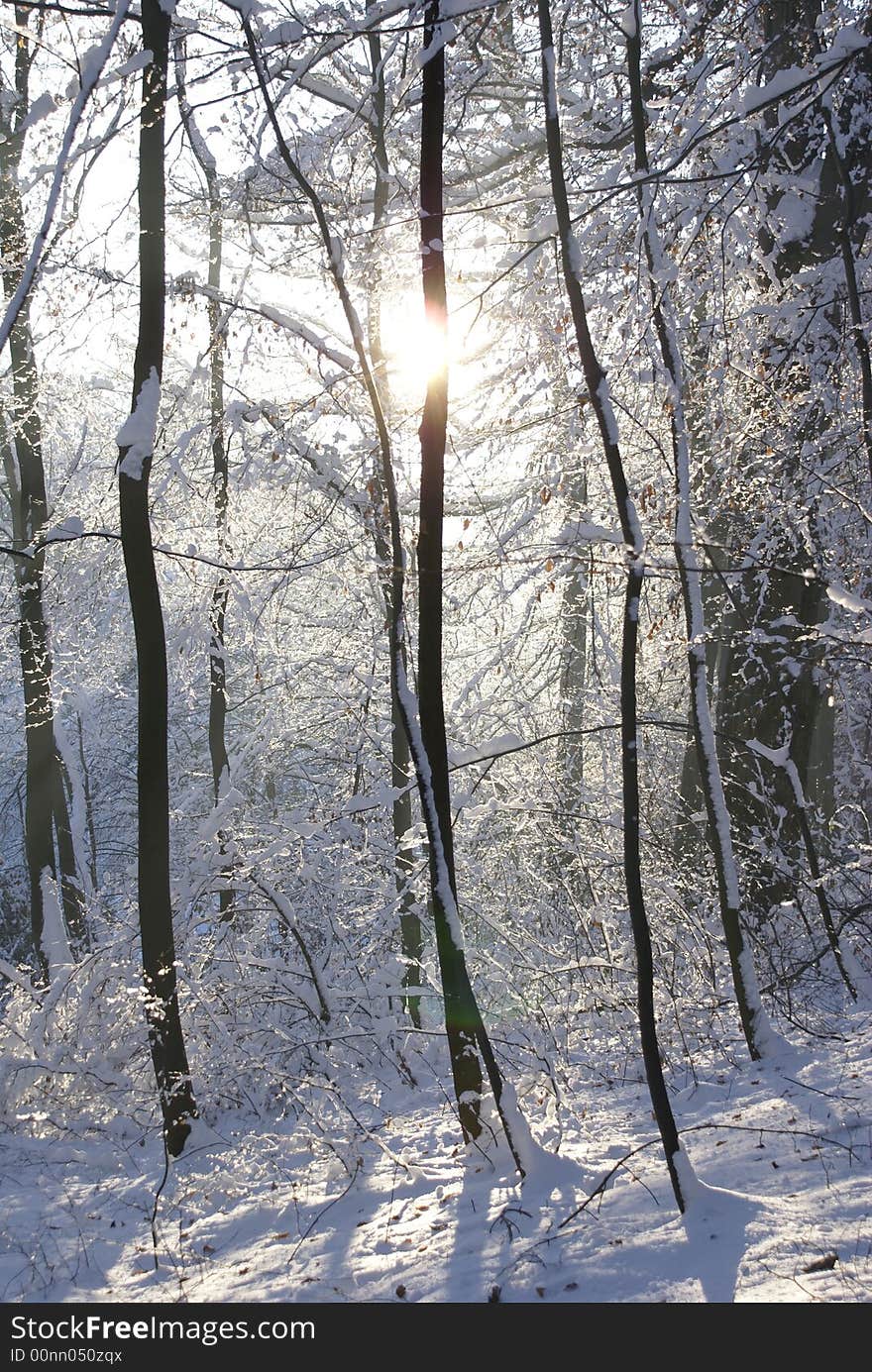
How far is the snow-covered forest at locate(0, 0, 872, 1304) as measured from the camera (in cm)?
437

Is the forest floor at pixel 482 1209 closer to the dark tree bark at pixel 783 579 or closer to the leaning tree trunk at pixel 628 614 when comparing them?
the leaning tree trunk at pixel 628 614

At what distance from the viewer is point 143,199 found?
21.3 feet

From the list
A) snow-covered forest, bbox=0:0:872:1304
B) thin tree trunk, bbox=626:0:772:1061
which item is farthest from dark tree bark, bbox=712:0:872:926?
thin tree trunk, bbox=626:0:772:1061

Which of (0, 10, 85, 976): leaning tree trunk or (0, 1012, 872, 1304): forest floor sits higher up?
(0, 10, 85, 976): leaning tree trunk

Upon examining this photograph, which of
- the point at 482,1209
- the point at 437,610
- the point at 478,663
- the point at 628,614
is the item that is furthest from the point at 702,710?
the point at 478,663

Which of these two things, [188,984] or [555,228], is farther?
[188,984]

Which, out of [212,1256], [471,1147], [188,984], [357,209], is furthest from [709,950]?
[357,209]

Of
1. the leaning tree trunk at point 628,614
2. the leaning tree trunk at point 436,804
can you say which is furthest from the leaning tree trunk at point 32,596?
the leaning tree trunk at point 628,614

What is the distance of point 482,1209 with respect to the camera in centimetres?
431

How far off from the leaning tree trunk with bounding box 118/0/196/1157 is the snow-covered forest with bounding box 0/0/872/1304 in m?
0.03

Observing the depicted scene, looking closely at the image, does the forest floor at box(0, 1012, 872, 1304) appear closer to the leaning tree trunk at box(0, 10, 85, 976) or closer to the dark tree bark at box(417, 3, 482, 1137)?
the dark tree bark at box(417, 3, 482, 1137)
